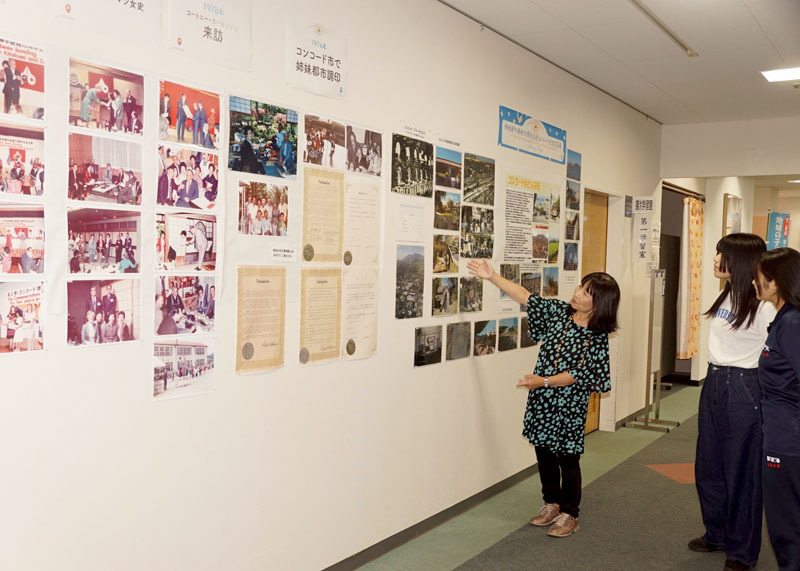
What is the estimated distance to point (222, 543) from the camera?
2.92 meters

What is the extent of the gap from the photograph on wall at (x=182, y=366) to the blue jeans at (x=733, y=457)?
2492mm

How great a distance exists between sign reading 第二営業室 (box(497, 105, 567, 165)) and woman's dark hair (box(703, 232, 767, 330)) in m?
1.64

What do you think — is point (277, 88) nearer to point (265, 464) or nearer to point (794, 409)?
point (265, 464)

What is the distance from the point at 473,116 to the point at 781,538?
2733mm

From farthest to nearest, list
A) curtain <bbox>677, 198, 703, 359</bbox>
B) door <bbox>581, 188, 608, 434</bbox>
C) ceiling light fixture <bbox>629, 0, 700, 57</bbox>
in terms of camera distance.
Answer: curtain <bbox>677, 198, 703, 359</bbox>, door <bbox>581, 188, 608, 434</bbox>, ceiling light fixture <bbox>629, 0, 700, 57</bbox>

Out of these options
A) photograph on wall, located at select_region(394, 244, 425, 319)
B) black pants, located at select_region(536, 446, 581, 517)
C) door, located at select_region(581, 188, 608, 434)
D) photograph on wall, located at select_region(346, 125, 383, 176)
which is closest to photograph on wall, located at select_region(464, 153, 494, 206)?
photograph on wall, located at select_region(394, 244, 425, 319)

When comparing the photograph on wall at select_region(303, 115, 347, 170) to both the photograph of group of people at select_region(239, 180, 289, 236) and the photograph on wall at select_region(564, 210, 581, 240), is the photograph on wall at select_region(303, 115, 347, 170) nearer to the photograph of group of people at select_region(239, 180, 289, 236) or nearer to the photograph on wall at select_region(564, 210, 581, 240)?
the photograph of group of people at select_region(239, 180, 289, 236)

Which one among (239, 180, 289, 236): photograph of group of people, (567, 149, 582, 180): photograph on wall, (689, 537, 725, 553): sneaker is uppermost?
(567, 149, 582, 180): photograph on wall

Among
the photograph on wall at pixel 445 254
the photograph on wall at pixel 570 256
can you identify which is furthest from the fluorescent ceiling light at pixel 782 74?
the photograph on wall at pixel 445 254

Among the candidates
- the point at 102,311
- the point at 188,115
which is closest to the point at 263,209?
the point at 188,115

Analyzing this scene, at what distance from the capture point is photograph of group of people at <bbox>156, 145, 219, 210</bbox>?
260 centimetres

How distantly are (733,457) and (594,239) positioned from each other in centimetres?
333

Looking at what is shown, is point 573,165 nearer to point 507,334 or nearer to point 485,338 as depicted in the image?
point 507,334

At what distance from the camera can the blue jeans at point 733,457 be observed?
11.9 feet
